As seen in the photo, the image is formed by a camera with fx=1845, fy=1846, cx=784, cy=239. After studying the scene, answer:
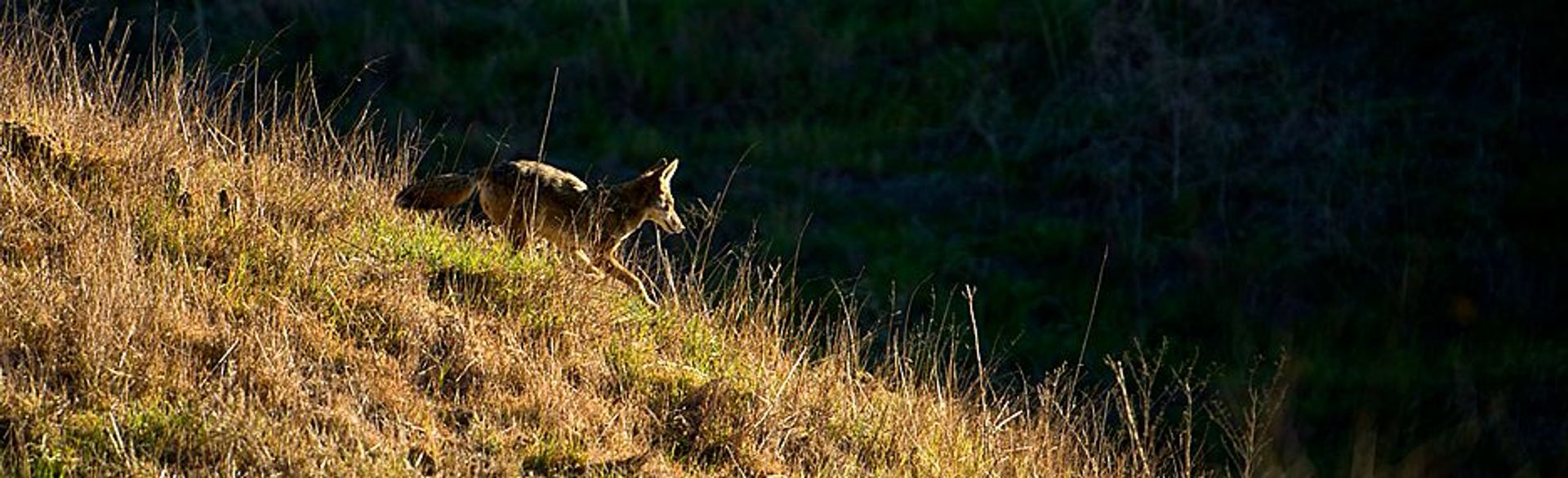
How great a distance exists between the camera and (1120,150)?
20.6m

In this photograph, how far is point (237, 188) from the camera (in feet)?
23.1

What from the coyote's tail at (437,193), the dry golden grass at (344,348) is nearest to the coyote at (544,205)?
the coyote's tail at (437,193)

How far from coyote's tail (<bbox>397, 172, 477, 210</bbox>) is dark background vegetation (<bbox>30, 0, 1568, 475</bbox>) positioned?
967 centimetres

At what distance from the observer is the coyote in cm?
739

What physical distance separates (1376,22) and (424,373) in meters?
17.4

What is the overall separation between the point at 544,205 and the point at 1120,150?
45.8 ft

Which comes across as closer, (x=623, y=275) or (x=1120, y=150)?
(x=623, y=275)

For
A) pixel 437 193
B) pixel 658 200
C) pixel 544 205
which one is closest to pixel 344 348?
pixel 437 193

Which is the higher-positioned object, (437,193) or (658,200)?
(437,193)

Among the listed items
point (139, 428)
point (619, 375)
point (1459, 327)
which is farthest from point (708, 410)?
point (1459, 327)

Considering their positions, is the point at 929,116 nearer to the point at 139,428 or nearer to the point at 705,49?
the point at 705,49

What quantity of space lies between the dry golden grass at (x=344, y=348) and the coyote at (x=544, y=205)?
0.12 m

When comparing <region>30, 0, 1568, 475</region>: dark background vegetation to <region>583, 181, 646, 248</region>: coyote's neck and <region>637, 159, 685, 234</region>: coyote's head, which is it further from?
<region>583, 181, 646, 248</region>: coyote's neck

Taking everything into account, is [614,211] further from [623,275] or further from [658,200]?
[623,275]
